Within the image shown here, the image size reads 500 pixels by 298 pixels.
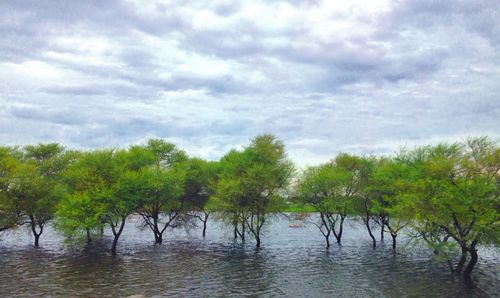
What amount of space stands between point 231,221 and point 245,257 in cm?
1042

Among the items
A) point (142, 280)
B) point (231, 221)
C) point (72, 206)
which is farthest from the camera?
point (231, 221)

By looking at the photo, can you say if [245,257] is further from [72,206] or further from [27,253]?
[27,253]

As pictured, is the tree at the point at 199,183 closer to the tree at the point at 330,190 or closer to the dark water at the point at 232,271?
the dark water at the point at 232,271

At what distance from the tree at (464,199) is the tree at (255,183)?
90.3 ft

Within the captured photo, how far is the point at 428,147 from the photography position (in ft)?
213

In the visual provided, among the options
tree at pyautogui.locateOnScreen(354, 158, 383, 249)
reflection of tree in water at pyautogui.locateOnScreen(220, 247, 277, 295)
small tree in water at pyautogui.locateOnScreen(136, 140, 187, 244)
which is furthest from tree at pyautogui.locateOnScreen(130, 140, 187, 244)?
tree at pyautogui.locateOnScreen(354, 158, 383, 249)

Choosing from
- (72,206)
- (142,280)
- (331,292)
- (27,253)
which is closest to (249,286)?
(331,292)

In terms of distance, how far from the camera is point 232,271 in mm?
52344

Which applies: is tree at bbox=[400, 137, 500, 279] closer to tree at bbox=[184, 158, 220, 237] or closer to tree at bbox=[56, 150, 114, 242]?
tree at bbox=[56, 150, 114, 242]

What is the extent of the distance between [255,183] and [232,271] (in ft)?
66.6

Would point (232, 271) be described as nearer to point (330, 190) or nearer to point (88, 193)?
point (88, 193)

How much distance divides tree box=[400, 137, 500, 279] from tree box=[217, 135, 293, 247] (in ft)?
90.3

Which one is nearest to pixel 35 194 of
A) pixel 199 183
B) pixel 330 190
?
pixel 199 183

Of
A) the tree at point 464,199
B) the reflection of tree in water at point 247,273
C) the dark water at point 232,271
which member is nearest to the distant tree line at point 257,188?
the tree at point 464,199
